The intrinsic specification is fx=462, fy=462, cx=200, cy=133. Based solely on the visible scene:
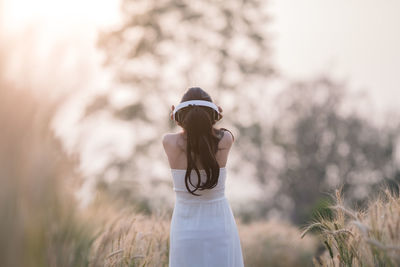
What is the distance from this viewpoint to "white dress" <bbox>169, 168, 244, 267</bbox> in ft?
12.8

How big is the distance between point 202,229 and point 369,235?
136cm

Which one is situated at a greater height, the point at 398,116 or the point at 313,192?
the point at 398,116

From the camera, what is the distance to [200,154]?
12.3ft

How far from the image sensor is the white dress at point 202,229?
3908mm

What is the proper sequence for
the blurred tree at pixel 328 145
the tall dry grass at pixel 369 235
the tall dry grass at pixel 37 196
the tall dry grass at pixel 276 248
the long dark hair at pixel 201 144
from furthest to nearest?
the blurred tree at pixel 328 145
the tall dry grass at pixel 276 248
the long dark hair at pixel 201 144
the tall dry grass at pixel 369 235
the tall dry grass at pixel 37 196

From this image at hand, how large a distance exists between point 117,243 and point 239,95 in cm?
1249

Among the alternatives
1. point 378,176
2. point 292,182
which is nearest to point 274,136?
point 292,182

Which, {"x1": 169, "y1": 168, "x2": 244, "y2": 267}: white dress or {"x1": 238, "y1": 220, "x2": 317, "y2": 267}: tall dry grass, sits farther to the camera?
{"x1": 238, "y1": 220, "x2": 317, "y2": 267}: tall dry grass


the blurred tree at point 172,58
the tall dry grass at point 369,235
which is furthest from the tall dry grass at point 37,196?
the blurred tree at point 172,58

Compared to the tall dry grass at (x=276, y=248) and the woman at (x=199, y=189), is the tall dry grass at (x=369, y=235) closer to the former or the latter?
the woman at (x=199, y=189)

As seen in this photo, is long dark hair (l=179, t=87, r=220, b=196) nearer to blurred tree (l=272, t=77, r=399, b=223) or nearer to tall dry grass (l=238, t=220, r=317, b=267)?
tall dry grass (l=238, t=220, r=317, b=267)

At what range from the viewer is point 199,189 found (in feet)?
12.8

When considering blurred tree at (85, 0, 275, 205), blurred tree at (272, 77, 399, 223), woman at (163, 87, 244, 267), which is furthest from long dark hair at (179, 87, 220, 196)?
blurred tree at (272, 77, 399, 223)

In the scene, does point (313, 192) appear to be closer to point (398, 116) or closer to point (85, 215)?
point (398, 116)
